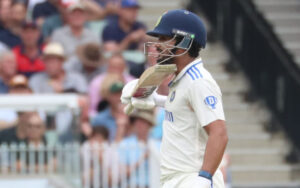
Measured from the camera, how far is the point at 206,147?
6117 mm

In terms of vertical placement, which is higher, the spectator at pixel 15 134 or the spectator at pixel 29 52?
the spectator at pixel 29 52

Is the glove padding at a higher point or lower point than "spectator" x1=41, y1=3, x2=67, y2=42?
higher

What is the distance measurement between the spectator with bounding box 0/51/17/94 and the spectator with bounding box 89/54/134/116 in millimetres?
923

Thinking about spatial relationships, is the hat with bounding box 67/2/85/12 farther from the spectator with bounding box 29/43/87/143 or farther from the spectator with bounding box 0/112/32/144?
the spectator with bounding box 0/112/32/144

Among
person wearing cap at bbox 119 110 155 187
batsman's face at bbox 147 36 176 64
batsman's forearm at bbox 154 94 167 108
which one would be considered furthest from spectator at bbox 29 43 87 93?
batsman's face at bbox 147 36 176 64

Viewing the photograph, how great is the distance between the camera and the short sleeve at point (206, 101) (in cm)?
614

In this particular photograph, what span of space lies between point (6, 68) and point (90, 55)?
1072mm

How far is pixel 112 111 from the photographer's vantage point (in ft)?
40.1

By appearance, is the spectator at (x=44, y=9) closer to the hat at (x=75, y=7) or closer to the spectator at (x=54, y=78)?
the hat at (x=75, y=7)

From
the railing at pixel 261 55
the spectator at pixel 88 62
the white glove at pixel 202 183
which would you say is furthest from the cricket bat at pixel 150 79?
the railing at pixel 261 55

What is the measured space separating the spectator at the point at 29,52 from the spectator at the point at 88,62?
388 mm

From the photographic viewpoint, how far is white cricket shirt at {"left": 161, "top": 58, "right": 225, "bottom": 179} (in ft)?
20.3

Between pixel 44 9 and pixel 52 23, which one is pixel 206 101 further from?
pixel 44 9

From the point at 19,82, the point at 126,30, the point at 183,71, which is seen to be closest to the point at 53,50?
the point at 19,82
